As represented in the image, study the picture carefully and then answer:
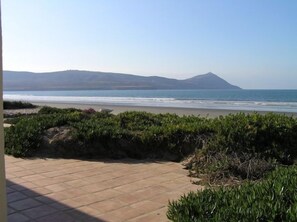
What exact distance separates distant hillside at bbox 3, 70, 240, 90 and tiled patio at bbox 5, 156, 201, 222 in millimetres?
136140

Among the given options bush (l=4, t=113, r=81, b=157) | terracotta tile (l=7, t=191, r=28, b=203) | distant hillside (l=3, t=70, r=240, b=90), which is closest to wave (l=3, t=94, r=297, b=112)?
bush (l=4, t=113, r=81, b=157)

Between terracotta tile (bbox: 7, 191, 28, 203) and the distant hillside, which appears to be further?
the distant hillside

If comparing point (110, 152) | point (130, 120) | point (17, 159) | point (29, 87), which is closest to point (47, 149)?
point (17, 159)

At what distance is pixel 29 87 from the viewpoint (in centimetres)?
14875

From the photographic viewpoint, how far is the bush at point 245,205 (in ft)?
9.54

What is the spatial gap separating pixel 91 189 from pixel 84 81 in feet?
501

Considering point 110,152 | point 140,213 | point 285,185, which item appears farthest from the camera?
point 110,152

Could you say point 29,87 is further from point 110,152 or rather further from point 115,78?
point 110,152

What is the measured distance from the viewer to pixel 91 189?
16.5 ft

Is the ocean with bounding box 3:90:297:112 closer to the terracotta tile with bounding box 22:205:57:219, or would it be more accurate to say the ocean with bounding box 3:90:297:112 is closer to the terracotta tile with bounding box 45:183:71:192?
the terracotta tile with bounding box 45:183:71:192

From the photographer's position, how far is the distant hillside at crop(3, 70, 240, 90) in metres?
148

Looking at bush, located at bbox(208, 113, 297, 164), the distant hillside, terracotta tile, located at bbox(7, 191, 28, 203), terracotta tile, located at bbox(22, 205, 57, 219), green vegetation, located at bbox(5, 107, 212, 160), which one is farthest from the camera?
the distant hillside

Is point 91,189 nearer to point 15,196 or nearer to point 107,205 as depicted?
point 107,205

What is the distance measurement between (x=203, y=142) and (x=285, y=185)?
3.08m
